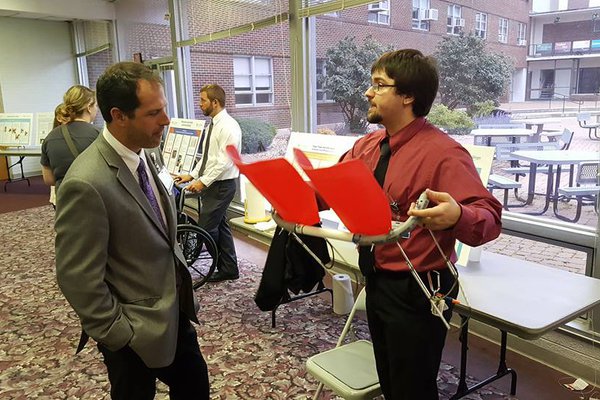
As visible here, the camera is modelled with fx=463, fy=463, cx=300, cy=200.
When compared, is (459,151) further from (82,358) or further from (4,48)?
(4,48)

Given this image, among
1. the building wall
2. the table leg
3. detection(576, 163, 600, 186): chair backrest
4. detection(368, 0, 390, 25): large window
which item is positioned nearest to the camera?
the table leg

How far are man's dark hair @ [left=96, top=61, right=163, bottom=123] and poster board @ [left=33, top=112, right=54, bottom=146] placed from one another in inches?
316

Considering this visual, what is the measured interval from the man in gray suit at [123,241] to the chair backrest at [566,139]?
237 centimetres

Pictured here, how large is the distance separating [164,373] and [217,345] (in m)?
Answer: 1.38

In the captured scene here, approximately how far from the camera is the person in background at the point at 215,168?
3.75 metres

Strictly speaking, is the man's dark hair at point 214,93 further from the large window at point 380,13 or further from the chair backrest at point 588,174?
the chair backrest at point 588,174

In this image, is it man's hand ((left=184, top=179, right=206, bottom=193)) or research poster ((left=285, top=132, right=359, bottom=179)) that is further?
man's hand ((left=184, top=179, right=206, bottom=193))

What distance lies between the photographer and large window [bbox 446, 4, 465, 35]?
123 inches

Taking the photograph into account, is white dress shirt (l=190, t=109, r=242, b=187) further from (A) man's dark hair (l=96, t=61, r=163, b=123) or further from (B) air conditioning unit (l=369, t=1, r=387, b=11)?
(A) man's dark hair (l=96, t=61, r=163, b=123)

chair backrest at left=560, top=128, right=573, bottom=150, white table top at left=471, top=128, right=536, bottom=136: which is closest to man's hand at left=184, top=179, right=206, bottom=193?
white table top at left=471, top=128, right=536, bottom=136

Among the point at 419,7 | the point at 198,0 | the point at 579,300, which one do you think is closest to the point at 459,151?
the point at 579,300

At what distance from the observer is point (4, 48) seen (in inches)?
349

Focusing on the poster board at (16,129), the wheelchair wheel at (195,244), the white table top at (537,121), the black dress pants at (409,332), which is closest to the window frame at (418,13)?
the white table top at (537,121)

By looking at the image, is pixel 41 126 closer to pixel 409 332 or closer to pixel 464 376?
pixel 464 376
